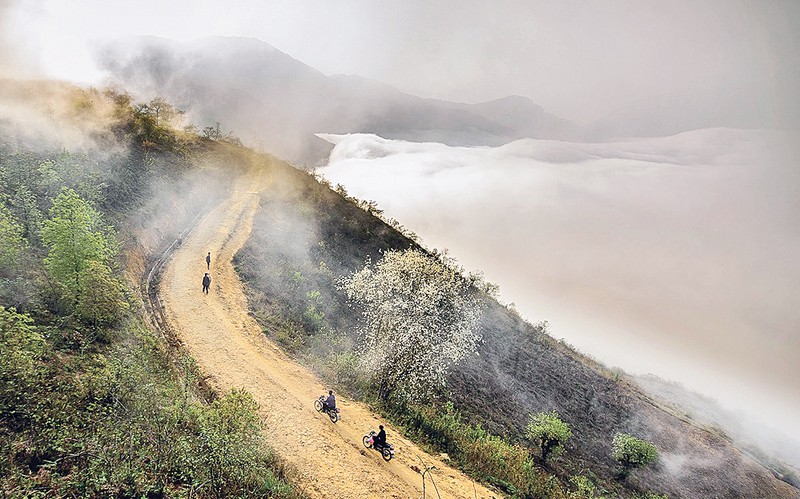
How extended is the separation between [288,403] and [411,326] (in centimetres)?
877

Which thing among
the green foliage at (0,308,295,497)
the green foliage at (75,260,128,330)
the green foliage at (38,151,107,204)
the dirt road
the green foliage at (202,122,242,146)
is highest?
the green foliage at (202,122,242,146)

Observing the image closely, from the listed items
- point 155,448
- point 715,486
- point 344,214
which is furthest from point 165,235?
point 715,486

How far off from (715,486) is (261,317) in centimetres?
4625

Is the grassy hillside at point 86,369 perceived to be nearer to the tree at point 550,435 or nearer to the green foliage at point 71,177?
the green foliage at point 71,177

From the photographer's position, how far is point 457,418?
92.2ft

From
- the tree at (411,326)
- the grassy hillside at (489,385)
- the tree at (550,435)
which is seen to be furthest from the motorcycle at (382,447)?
the tree at (550,435)

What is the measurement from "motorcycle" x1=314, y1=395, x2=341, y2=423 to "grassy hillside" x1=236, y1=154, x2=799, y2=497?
12.2ft

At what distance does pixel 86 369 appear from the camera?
1220 centimetres

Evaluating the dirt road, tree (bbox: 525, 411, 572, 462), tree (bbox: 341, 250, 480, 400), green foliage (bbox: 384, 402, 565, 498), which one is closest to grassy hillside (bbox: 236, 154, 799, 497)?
green foliage (bbox: 384, 402, 565, 498)

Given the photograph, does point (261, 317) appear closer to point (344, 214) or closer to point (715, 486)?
point (344, 214)

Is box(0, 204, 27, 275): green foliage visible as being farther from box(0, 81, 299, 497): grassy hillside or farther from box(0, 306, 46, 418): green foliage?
box(0, 306, 46, 418): green foliage

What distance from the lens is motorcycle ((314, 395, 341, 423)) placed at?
60.7 ft

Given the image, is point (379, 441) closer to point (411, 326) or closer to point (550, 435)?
point (411, 326)

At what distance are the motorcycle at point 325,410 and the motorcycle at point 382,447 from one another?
5.77ft
